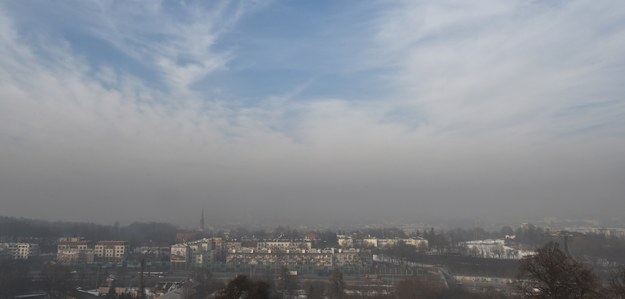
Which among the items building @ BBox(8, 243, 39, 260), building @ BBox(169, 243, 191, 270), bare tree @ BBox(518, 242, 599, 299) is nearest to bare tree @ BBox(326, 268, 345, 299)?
bare tree @ BBox(518, 242, 599, 299)

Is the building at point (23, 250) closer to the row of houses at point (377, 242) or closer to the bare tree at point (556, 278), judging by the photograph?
the row of houses at point (377, 242)

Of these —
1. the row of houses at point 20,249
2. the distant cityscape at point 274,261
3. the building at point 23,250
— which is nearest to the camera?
the distant cityscape at point 274,261

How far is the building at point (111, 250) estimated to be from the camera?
4585 cm

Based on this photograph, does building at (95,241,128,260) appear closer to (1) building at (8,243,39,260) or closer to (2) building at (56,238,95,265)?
(2) building at (56,238,95,265)

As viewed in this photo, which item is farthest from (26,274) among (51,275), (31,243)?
(31,243)

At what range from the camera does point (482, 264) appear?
35500 mm

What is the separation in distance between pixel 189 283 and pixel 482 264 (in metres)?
20.8

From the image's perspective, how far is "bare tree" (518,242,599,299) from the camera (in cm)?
1156

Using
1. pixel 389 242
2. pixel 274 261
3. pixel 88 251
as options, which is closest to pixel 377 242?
pixel 389 242

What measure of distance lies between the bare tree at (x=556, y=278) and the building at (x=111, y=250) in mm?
40489

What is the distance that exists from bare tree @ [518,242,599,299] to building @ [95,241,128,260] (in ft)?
133

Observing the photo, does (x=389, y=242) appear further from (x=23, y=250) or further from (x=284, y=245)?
(x=23, y=250)

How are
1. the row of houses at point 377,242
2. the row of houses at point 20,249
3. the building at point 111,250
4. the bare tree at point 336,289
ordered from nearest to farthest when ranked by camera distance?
1. the bare tree at point 336,289
2. the row of houses at point 20,249
3. the building at point 111,250
4. the row of houses at point 377,242

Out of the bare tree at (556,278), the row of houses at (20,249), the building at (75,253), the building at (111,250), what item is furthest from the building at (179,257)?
the bare tree at (556,278)
